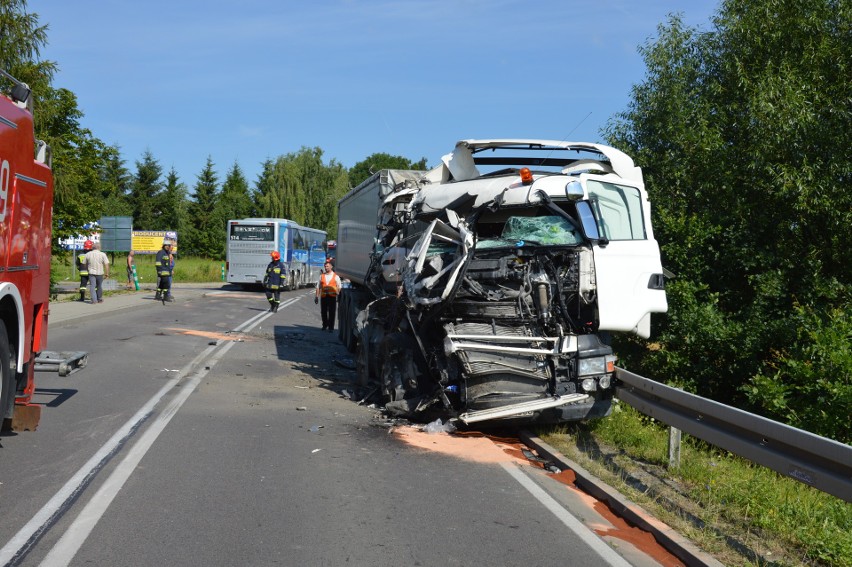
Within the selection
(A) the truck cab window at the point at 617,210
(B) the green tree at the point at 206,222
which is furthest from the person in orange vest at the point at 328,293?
(B) the green tree at the point at 206,222

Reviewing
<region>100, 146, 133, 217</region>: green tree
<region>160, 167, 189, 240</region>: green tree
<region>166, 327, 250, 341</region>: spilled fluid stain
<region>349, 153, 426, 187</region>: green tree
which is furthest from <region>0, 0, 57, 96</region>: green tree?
<region>349, 153, 426, 187</region>: green tree

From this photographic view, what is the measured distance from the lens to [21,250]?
6.48 metres

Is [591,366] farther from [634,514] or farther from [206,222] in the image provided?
[206,222]

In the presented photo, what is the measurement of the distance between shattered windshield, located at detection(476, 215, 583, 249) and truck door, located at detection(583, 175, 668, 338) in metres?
0.32

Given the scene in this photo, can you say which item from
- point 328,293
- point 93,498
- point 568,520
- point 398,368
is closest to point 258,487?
point 93,498

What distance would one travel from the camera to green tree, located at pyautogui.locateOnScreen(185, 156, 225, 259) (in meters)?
77.9

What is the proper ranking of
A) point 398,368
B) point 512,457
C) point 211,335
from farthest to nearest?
point 211,335 < point 398,368 < point 512,457

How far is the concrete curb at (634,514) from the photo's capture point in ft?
16.9

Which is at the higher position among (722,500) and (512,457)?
(722,500)

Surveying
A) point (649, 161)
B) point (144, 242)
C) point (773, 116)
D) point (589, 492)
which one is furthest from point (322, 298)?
point (144, 242)

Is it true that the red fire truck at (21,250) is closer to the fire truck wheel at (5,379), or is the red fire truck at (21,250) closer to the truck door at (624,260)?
the fire truck wheel at (5,379)

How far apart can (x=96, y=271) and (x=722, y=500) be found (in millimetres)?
22863

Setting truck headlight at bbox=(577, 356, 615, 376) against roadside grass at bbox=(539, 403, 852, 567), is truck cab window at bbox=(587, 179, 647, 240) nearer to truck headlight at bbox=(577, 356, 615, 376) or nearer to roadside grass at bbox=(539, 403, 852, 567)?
truck headlight at bbox=(577, 356, 615, 376)

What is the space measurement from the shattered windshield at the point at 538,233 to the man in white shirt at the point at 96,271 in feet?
63.4
